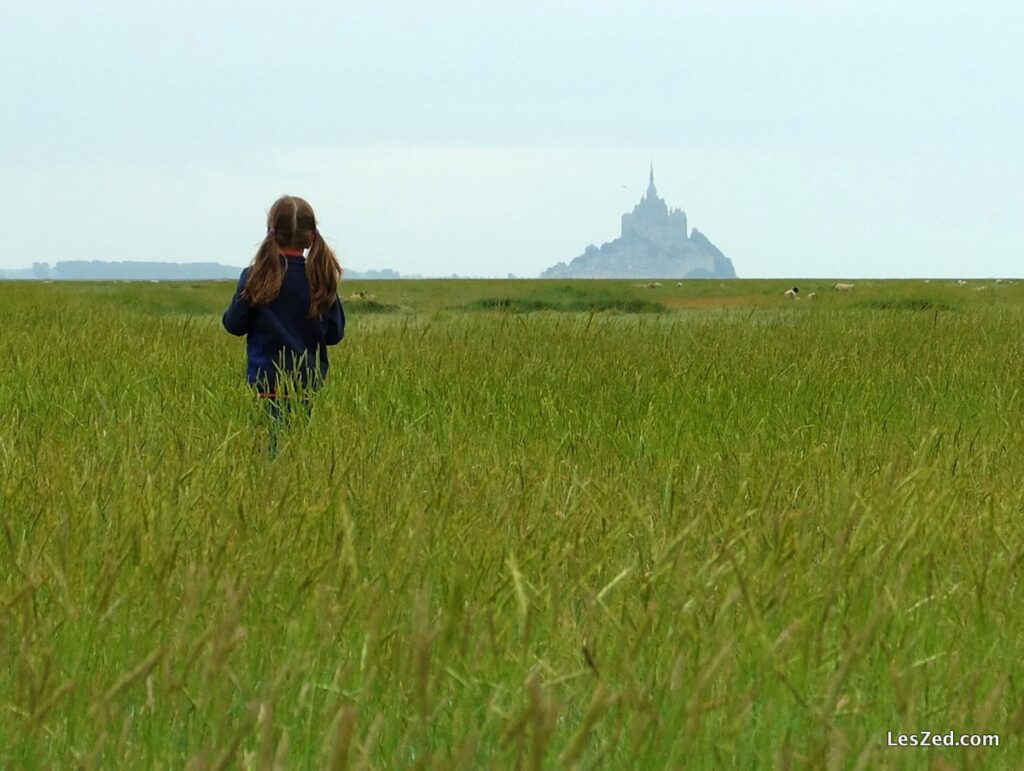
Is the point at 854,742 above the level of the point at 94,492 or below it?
below

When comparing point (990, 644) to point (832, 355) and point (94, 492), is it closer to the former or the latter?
point (94, 492)

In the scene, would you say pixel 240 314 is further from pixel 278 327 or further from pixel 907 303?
pixel 907 303

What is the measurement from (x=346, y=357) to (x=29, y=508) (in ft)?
12.9

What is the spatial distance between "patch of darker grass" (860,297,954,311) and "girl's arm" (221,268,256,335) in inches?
550

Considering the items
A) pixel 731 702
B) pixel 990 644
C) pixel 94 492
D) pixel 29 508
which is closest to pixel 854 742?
pixel 731 702

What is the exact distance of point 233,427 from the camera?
164 inches

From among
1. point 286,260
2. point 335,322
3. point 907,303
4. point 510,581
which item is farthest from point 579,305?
point 510,581

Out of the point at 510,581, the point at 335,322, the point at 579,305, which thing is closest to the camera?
the point at 510,581

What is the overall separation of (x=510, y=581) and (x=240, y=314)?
3257mm

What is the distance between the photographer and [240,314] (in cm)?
499

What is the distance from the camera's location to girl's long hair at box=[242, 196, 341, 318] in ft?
16.3

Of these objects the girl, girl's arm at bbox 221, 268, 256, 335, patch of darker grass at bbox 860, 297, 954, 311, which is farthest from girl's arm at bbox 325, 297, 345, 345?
patch of darker grass at bbox 860, 297, 954, 311

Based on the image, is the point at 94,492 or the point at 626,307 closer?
the point at 94,492

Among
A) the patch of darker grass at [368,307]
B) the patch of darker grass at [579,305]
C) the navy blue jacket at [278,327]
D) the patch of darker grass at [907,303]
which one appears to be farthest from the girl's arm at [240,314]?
the patch of darker grass at [579,305]
